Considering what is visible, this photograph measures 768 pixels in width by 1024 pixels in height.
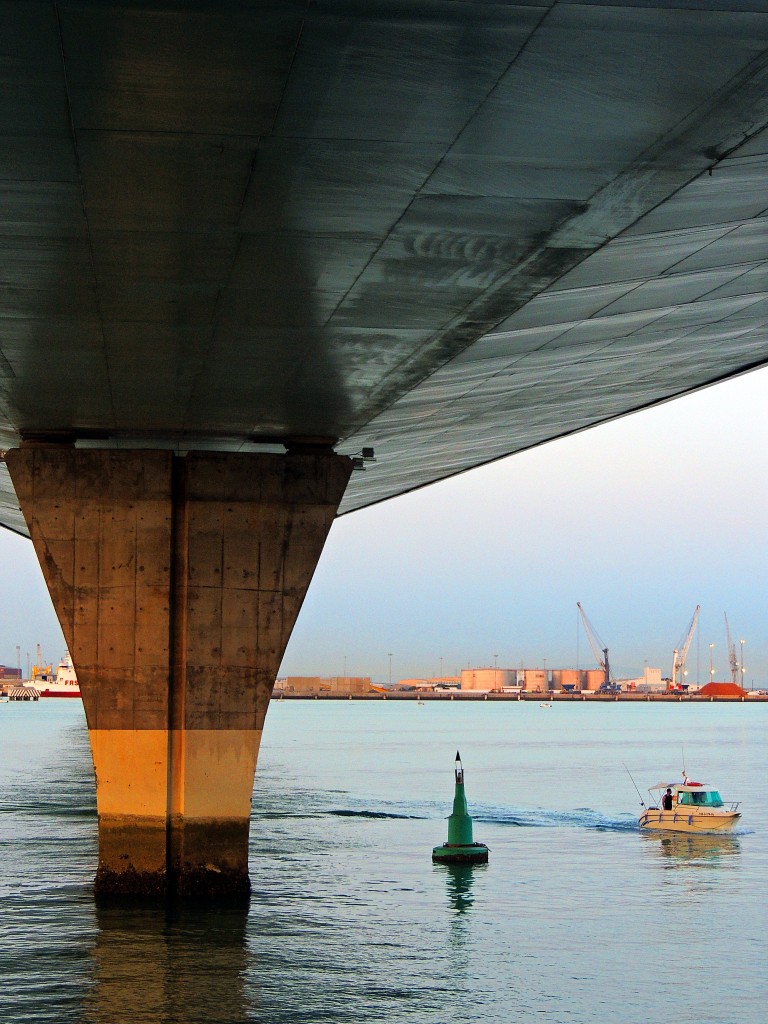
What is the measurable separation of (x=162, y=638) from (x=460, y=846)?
1583cm

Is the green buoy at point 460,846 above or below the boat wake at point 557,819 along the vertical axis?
above

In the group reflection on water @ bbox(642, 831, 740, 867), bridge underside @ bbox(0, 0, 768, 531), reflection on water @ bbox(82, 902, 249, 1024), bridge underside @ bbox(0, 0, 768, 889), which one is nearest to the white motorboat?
reflection on water @ bbox(642, 831, 740, 867)

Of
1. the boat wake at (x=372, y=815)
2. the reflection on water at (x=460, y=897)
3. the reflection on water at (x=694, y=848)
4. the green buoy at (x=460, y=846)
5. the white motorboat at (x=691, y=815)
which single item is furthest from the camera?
the boat wake at (x=372, y=815)

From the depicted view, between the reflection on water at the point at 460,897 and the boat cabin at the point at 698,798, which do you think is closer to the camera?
the reflection on water at the point at 460,897

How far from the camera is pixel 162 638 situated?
28094 millimetres

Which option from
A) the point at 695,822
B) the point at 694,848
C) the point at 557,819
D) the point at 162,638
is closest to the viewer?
the point at 162,638

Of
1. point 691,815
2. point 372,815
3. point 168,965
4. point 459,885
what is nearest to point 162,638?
point 168,965

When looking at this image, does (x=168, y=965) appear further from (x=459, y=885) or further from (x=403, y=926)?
(x=459, y=885)

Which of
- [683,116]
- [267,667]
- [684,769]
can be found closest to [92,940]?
[267,667]

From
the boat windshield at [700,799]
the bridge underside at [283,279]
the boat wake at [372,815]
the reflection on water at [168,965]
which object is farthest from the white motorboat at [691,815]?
the reflection on water at [168,965]

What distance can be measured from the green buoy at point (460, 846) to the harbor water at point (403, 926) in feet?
1.90

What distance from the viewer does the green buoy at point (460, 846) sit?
40.1 m

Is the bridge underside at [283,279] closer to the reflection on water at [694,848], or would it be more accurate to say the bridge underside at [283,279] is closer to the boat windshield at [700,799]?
the reflection on water at [694,848]

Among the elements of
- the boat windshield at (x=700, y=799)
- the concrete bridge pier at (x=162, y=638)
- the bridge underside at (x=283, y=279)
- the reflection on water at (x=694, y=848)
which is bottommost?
the reflection on water at (x=694, y=848)
